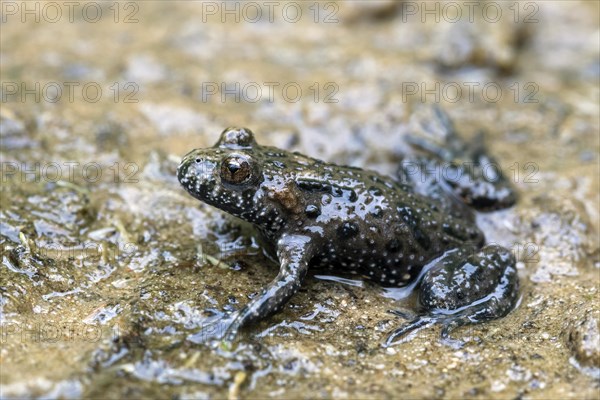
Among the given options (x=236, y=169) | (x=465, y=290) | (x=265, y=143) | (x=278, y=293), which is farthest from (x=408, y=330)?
(x=265, y=143)

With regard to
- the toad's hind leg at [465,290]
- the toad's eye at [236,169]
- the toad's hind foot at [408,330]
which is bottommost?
the toad's hind foot at [408,330]

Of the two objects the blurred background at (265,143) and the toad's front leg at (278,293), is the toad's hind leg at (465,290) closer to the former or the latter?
the blurred background at (265,143)

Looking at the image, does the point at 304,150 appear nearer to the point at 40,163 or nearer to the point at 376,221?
the point at 376,221

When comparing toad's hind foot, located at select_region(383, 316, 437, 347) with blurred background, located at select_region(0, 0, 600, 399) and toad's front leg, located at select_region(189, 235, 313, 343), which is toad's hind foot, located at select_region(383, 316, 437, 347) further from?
toad's front leg, located at select_region(189, 235, 313, 343)

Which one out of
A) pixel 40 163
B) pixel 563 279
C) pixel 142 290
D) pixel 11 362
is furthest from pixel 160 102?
pixel 563 279

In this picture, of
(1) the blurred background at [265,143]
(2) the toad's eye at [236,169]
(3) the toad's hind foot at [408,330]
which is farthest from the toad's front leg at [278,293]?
(3) the toad's hind foot at [408,330]

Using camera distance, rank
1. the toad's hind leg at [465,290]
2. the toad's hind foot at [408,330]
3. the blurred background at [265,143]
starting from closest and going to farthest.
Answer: the blurred background at [265,143]
the toad's hind foot at [408,330]
the toad's hind leg at [465,290]

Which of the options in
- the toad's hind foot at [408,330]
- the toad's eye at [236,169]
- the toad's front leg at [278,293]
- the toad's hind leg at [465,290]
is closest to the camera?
the toad's front leg at [278,293]
